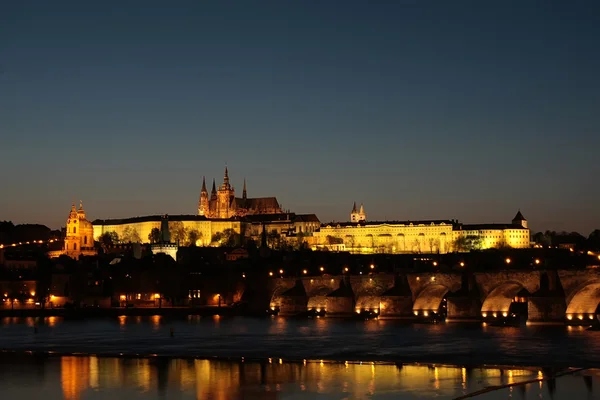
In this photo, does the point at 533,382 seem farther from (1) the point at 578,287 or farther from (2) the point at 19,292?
(2) the point at 19,292

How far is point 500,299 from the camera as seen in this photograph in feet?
250

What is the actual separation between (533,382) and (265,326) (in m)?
36.8

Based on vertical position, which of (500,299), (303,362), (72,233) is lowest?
(303,362)

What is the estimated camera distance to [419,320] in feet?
247

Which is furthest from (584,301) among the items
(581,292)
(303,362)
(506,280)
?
(303,362)

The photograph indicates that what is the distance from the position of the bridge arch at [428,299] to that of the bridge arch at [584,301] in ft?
41.8

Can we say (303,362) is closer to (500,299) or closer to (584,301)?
(584,301)

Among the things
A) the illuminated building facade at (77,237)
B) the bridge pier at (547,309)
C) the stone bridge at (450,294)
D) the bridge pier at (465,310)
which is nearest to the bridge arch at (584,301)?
the stone bridge at (450,294)

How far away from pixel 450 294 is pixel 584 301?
10.1 meters

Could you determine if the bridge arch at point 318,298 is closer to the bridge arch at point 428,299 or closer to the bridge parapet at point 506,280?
the bridge arch at point 428,299

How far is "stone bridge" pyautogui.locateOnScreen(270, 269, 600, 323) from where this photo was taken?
220 ft

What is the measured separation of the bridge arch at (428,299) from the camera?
262ft

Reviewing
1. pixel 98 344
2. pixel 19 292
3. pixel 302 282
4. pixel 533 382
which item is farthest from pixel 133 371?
pixel 19 292

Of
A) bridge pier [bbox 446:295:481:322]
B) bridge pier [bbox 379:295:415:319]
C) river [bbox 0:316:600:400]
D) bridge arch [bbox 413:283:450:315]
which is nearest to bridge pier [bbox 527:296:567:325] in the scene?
river [bbox 0:316:600:400]
